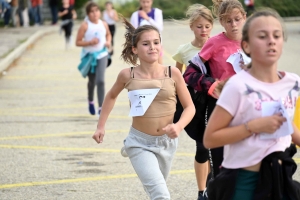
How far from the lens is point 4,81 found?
16906 millimetres

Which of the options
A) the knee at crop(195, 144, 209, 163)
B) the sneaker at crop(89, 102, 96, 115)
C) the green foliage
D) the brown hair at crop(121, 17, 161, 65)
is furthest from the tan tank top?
the green foliage

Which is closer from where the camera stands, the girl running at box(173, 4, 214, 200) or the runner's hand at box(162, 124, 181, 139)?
the runner's hand at box(162, 124, 181, 139)

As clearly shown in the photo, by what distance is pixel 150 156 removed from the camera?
548 centimetres

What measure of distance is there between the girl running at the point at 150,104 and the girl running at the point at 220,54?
9.5 inches

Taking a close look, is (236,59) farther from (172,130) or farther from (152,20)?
(152,20)

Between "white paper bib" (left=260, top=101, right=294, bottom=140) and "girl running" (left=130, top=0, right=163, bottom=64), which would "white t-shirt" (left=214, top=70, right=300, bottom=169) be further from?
"girl running" (left=130, top=0, right=163, bottom=64)

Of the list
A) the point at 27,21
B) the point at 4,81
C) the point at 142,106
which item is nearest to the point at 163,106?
the point at 142,106

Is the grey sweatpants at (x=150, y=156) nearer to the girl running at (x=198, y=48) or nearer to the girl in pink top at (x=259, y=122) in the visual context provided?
the girl running at (x=198, y=48)

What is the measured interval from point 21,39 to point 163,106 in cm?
2306

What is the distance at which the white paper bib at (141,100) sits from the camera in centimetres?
546

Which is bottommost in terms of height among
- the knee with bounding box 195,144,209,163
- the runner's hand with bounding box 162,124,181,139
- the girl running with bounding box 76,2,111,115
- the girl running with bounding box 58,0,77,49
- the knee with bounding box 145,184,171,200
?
the girl running with bounding box 58,0,77,49

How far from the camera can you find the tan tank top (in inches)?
218

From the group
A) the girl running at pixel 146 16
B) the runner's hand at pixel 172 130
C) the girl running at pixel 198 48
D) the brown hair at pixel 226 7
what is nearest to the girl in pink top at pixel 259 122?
the runner's hand at pixel 172 130

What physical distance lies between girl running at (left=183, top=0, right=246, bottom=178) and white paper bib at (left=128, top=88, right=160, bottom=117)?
409 millimetres
